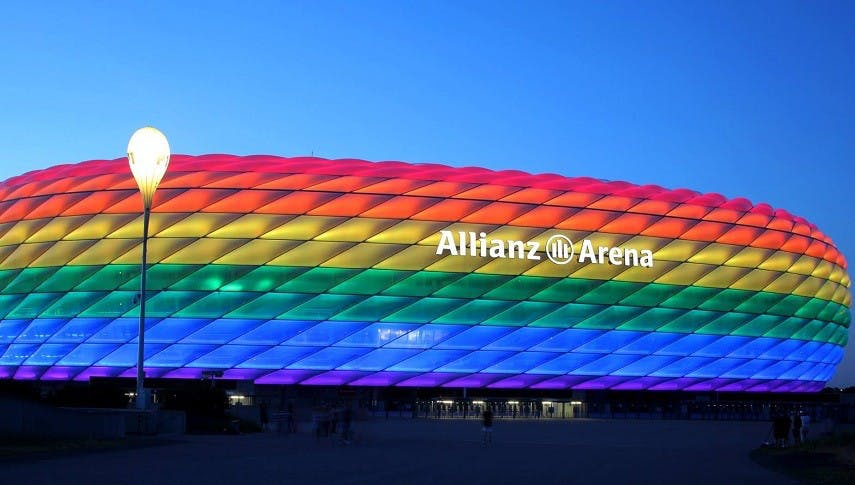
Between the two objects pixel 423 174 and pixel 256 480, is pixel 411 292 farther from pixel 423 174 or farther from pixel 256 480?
pixel 256 480

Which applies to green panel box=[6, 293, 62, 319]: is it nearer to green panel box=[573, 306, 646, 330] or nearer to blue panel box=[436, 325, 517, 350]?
blue panel box=[436, 325, 517, 350]

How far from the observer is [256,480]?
1662cm

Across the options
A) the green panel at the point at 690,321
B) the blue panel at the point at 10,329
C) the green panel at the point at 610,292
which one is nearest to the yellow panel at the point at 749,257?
the green panel at the point at 690,321

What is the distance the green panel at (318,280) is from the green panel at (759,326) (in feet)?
69.9

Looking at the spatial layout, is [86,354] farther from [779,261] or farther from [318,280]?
[779,261]

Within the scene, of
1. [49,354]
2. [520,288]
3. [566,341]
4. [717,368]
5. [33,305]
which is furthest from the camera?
[717,368]

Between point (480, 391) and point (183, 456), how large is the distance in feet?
113

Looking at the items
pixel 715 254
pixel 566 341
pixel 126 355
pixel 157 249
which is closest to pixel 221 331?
pixel 126 355

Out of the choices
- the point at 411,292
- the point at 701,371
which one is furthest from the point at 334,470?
the point at 701,371

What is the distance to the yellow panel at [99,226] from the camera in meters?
50.0

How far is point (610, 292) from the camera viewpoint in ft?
178

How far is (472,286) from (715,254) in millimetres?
13487

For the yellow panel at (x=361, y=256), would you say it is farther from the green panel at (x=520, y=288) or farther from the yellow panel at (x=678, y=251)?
the yellow panel at (x=678, y=251)

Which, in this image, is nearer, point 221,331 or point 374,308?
point 221,331
